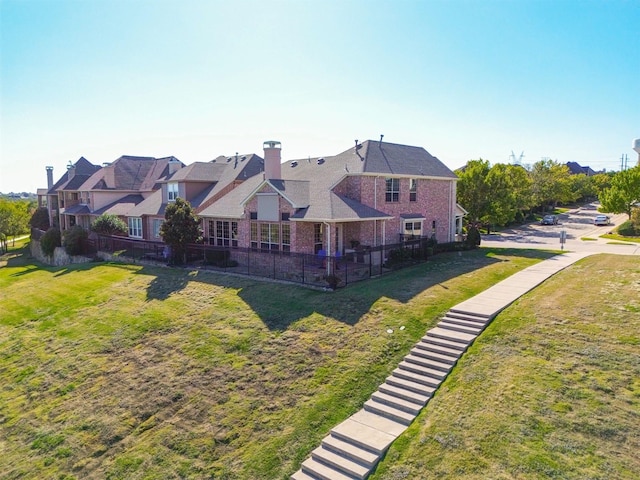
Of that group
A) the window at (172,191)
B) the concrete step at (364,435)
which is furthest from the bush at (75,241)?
the concrete step at (364,435)

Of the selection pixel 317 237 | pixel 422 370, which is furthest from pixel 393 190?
pixel 422 370

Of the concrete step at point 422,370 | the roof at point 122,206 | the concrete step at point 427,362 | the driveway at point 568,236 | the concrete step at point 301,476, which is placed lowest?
the concrete step at point 301,476

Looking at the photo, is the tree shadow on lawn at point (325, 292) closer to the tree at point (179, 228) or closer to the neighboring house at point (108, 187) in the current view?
the tree at point (179, 228)

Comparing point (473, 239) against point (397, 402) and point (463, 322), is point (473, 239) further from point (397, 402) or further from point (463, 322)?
point (397, 402)

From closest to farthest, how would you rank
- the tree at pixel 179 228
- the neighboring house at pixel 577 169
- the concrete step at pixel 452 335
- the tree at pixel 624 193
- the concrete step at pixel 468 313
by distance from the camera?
1. the concrete step at pixel 452 335
2. the concrete step at pixel 468 313
3. the tree at pixel 179 228
4. the tree at pixel 624 193
5. the neighboring house at pixel 577 169

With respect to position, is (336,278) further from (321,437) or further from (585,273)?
(585,273)

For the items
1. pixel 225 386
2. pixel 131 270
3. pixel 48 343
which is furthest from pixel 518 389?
pixel 131 270
